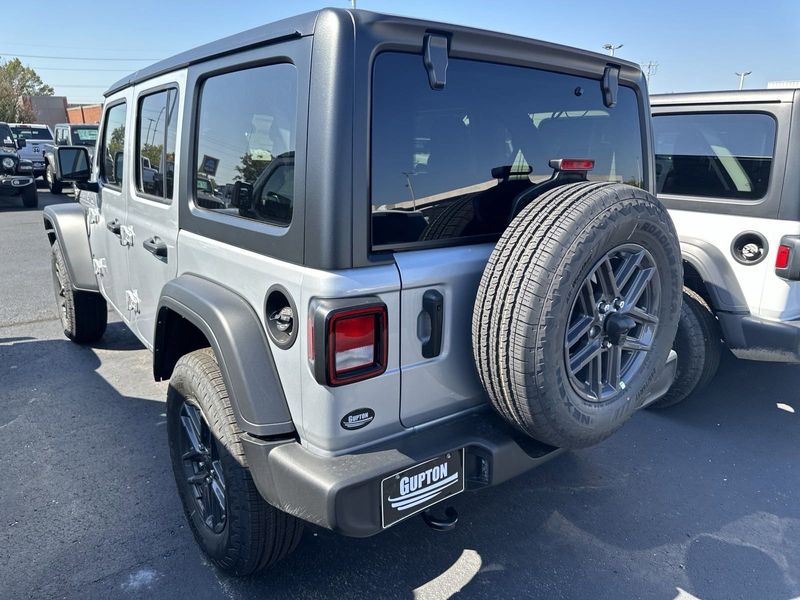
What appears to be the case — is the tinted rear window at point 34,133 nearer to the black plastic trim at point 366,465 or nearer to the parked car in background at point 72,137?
the parked car in background at point 72,137

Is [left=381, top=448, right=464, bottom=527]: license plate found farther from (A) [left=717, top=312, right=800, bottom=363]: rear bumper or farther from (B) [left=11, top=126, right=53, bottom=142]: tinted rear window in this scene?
(B) [left=11, top=126, right=53, bottom=142]: tinted rear window

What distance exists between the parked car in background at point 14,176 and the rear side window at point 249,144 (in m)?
13.4

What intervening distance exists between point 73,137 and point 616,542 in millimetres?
18366

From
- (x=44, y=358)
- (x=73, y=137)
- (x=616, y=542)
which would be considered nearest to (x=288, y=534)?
(x=616, y=542)

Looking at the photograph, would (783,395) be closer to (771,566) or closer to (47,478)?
(771,566)

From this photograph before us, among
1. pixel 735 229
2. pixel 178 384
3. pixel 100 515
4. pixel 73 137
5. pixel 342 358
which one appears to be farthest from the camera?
pixel 73 137

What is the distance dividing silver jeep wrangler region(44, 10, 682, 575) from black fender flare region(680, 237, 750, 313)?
1.47 m

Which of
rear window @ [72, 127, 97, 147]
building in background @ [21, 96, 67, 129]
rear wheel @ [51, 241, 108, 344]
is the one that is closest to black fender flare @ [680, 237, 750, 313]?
rear wheel @ [51, 241, 108, 344]

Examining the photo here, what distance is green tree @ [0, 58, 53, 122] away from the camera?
141ft

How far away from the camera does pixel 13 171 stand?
13406mm

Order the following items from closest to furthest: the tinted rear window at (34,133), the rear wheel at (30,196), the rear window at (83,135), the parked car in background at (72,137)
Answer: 1. the rear wheel at (30,196)
2. the parked car in background at (72,137)
3. the rear window at (83,135)
4. the tinted rear window at (34,133)

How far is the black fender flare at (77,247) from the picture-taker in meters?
4.29

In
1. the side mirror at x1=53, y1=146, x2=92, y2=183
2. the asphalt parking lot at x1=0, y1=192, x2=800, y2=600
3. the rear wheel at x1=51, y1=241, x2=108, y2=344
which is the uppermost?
the side mirror at x1=53, y1=146, x2=92, y2=183

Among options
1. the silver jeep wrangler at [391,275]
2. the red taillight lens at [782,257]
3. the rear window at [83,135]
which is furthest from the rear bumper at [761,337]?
the rear window at [83,135]
